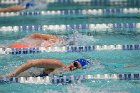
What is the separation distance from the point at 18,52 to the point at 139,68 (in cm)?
197

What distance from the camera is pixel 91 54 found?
232 inches

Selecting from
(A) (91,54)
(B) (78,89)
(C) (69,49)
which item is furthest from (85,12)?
(B) (78,89)

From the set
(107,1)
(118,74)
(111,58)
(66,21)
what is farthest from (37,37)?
(107,1)

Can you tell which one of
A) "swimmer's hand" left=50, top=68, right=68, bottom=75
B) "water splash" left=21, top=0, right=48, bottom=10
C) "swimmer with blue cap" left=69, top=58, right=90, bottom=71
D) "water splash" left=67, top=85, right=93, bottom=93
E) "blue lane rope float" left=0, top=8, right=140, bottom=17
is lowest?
"water splash" left=67, top=85, right=93, bottom=93

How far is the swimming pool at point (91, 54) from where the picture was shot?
446 cm

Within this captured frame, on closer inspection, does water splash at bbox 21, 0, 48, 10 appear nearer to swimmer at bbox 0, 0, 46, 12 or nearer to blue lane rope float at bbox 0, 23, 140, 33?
swimmer at bbox 0, 0, 46, 12

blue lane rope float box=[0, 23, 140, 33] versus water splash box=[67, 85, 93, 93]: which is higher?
blue lane rope float box=[0, 23, 140, 33]

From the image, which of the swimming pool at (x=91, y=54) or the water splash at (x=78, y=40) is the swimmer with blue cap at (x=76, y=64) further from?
the water splash at (x=78, y=40)

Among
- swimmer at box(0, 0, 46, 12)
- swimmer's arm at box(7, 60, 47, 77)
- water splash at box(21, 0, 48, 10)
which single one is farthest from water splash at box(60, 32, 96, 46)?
water splash at box(21, 0, 48, 10)

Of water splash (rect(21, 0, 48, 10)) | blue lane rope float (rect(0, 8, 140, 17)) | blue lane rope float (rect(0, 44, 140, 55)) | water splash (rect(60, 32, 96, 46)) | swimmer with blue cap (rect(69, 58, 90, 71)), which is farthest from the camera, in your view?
water splash (rect(21, 0, 48, 10))

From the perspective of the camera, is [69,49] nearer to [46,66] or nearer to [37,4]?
[46,66]

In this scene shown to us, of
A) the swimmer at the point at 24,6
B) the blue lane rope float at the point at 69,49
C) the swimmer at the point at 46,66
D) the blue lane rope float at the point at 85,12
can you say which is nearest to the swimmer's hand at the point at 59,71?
the swimmer at the point at 46,66

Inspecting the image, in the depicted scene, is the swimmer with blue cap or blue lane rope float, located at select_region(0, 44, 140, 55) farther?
blue lane rope float, located at select_region(0, 44, 140, 55)

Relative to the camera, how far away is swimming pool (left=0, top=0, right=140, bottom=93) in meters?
4.46
